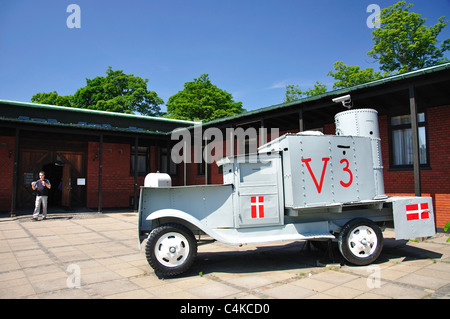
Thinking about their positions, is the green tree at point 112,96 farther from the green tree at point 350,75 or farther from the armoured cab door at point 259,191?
the armoured cab door at point 259,191

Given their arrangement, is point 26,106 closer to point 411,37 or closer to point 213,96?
point 213,96

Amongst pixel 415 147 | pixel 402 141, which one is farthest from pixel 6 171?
Answer: pixel 402 141

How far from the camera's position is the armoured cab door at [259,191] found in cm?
483

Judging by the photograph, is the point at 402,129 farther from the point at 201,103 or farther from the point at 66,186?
the point at 201,103

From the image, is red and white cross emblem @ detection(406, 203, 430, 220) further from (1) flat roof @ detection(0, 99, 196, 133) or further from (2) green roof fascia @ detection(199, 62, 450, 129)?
(1) flat roof @ detection(0, 99, 196, 133)

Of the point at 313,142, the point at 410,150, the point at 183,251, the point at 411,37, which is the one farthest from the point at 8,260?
the point at 411,37

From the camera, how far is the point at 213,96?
128 ft

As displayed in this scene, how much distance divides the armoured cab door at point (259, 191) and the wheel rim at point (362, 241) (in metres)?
1.29

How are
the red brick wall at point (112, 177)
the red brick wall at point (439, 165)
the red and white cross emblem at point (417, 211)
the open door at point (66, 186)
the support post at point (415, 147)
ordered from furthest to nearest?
the red brick wall at point (112, 177) → the open door at point (66, 186) → the red brick wall at point (439, 165) → the support post at point (415, 147) → the red and white cross emblem at point (417, 211)

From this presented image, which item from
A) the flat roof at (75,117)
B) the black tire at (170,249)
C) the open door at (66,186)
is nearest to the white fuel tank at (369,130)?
the black tire at (170,249)

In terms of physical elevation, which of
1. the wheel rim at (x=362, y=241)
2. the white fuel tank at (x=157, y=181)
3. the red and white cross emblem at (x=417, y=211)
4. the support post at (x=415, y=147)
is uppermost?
the support post at (x=415, y=147)

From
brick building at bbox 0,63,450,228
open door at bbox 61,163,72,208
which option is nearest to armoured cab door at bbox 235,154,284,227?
brick building at bbox 0,63,450,228

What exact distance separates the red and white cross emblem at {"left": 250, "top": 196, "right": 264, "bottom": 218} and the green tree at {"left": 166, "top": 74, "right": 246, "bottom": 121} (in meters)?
32.2

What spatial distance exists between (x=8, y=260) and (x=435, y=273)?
24.7 ft
